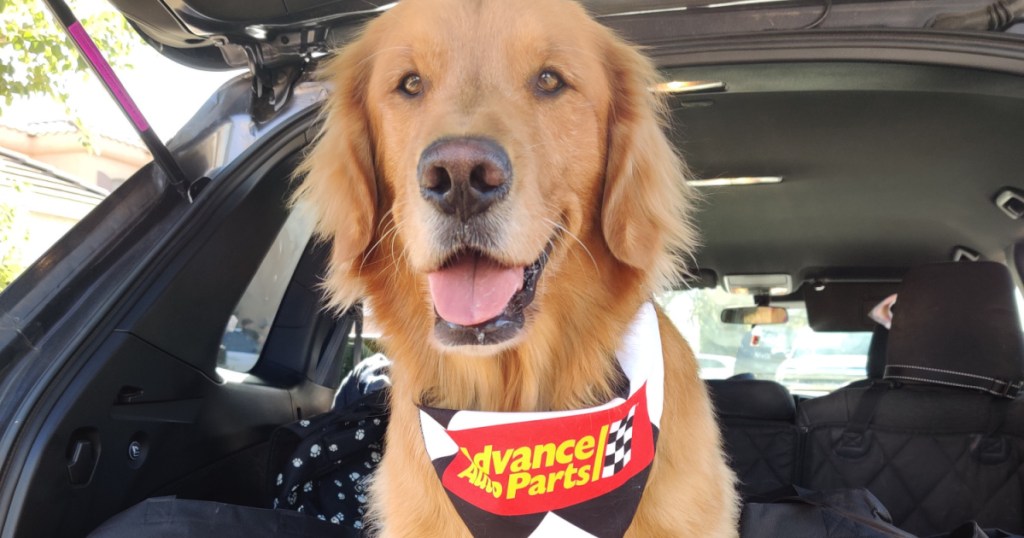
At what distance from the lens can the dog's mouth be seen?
1890 millimetres

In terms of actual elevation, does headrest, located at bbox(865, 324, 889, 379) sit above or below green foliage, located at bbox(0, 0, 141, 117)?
below

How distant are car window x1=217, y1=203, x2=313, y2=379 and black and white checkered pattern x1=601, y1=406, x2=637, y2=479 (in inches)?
68.3

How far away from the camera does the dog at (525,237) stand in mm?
1986

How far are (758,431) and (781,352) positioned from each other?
2.08 m

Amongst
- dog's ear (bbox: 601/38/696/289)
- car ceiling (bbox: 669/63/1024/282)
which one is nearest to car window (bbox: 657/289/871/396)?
car ceiling (bbox: 669/63/1024/282)

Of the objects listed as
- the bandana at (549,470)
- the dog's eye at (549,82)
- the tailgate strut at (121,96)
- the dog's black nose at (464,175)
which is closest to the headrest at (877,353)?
the bandana at (549,470)

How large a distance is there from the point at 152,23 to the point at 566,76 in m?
1.47

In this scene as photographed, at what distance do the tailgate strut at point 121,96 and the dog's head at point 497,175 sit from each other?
49 centimetres

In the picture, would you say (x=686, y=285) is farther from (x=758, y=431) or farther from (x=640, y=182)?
(x=640, y=182)

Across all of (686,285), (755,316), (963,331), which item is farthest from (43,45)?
(755,316)

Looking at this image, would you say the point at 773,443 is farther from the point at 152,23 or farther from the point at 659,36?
the point at 152,23

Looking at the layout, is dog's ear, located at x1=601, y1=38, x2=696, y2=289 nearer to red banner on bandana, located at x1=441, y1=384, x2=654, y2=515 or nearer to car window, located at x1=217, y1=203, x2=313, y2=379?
red banner on bandana, located at x1=441, y1=384, x2=654, y2=515

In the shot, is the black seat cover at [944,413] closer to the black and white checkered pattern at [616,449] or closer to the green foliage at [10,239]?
the black and white checkered pattern at [616,449]

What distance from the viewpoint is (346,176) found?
2.41 m
